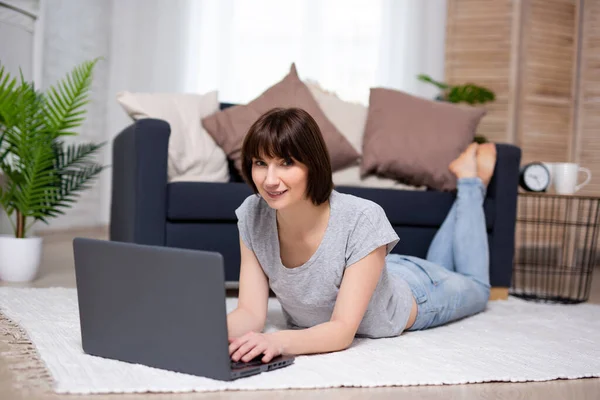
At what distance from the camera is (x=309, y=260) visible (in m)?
1.78

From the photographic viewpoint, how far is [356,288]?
1695 mm

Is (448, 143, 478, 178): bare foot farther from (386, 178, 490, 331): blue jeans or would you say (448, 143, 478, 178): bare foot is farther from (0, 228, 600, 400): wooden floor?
(0, 228, 600, 400): wooden floor

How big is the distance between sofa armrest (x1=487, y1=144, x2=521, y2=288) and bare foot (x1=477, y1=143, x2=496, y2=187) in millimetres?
28

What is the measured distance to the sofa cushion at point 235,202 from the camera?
2.71 metres

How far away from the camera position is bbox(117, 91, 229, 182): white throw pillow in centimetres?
299

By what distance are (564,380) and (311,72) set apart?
4410mm

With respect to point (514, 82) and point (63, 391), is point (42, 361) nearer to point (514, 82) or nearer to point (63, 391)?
point (63, 391)

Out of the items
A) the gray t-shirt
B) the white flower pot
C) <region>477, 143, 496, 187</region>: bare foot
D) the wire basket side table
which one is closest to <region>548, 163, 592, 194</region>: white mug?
the wire basket side table

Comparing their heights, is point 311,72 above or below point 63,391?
above

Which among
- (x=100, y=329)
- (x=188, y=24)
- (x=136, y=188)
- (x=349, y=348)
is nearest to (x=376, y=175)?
(x=136, y=188)

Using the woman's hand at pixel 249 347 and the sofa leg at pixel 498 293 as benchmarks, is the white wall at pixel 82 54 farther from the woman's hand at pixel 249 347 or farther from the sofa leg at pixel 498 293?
the woman's hand at pixel 249 347

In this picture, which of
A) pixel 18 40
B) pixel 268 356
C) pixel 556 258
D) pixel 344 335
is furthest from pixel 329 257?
pixel 18 40

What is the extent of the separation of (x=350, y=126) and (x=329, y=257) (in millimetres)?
1766

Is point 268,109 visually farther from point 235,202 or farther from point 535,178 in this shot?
point 535,178
